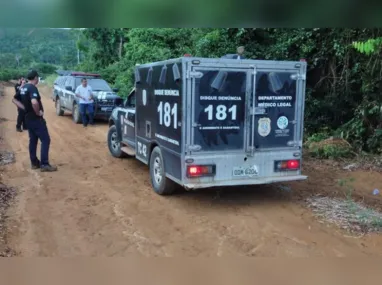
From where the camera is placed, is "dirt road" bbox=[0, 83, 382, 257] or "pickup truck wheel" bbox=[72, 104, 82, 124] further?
"pickup truck wheel" bbox=[72, 104, 82, 124]

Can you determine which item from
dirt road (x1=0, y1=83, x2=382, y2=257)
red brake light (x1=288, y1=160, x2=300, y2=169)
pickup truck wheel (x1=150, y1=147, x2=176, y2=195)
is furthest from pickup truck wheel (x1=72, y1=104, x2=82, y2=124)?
red brake light (x1=288, y1=160, x2=300, y2=169)

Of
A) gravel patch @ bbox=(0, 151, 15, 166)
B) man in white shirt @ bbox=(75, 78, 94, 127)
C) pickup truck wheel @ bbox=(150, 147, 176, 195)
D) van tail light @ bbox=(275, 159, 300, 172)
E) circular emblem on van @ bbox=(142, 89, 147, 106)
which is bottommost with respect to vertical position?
gravel patch @ bbox=(0, 151, 15, 166)

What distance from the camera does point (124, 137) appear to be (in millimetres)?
9164

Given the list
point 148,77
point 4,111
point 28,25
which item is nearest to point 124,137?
point 148,77

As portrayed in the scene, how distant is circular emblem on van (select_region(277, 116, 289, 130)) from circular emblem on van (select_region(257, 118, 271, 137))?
18 centimetres

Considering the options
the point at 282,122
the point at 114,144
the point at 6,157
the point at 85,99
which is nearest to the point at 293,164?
the point at 282,122

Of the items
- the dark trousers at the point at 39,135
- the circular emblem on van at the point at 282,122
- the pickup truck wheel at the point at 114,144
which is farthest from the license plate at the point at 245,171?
the dark trousers at the point at 39,135

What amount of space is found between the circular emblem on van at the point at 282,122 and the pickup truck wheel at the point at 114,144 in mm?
4235

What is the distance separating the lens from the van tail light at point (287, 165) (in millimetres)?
6535

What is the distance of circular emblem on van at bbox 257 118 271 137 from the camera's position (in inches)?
253

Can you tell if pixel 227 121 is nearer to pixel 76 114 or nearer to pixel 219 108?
pixel 219 108

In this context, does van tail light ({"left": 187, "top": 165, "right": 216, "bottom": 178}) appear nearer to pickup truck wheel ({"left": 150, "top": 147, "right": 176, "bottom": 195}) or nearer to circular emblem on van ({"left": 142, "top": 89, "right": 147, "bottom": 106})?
pickup truck wheel ({"left": 150, "top": 147, "right": 176, "bottom": 195})

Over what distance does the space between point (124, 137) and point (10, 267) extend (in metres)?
5.22

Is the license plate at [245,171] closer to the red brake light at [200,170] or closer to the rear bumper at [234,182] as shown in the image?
the rear bumper at [234,182]
